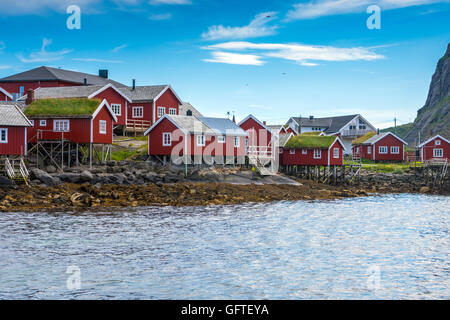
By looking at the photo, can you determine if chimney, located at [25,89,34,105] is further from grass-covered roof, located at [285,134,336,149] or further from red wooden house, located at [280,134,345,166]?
grass-covered roof, located at [285,134,336,149]

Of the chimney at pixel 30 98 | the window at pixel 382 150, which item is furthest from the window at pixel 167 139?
the window at pixel 382 150

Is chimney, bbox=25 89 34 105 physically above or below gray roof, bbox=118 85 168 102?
below

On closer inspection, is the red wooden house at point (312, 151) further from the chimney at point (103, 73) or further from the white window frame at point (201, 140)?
the chimney at point (103, 73)

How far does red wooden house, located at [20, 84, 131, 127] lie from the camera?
49531 millimetres

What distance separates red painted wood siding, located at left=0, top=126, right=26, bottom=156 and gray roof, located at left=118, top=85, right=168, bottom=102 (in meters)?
19.2

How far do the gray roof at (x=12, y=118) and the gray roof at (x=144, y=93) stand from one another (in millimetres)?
18000

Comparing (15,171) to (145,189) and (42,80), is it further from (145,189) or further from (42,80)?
(42,80)

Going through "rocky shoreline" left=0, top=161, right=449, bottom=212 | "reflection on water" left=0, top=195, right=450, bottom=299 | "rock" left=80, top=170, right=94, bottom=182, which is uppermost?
"rock" left=80, top=170, right=94, bottom=182

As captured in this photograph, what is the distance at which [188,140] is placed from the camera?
47.6 meters

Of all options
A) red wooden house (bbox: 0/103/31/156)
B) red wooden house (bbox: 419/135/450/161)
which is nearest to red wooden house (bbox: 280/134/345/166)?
red wooden house (bbox: 419/135/450/161)

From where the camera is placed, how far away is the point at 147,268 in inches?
688

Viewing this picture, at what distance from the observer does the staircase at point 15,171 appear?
116 feet
